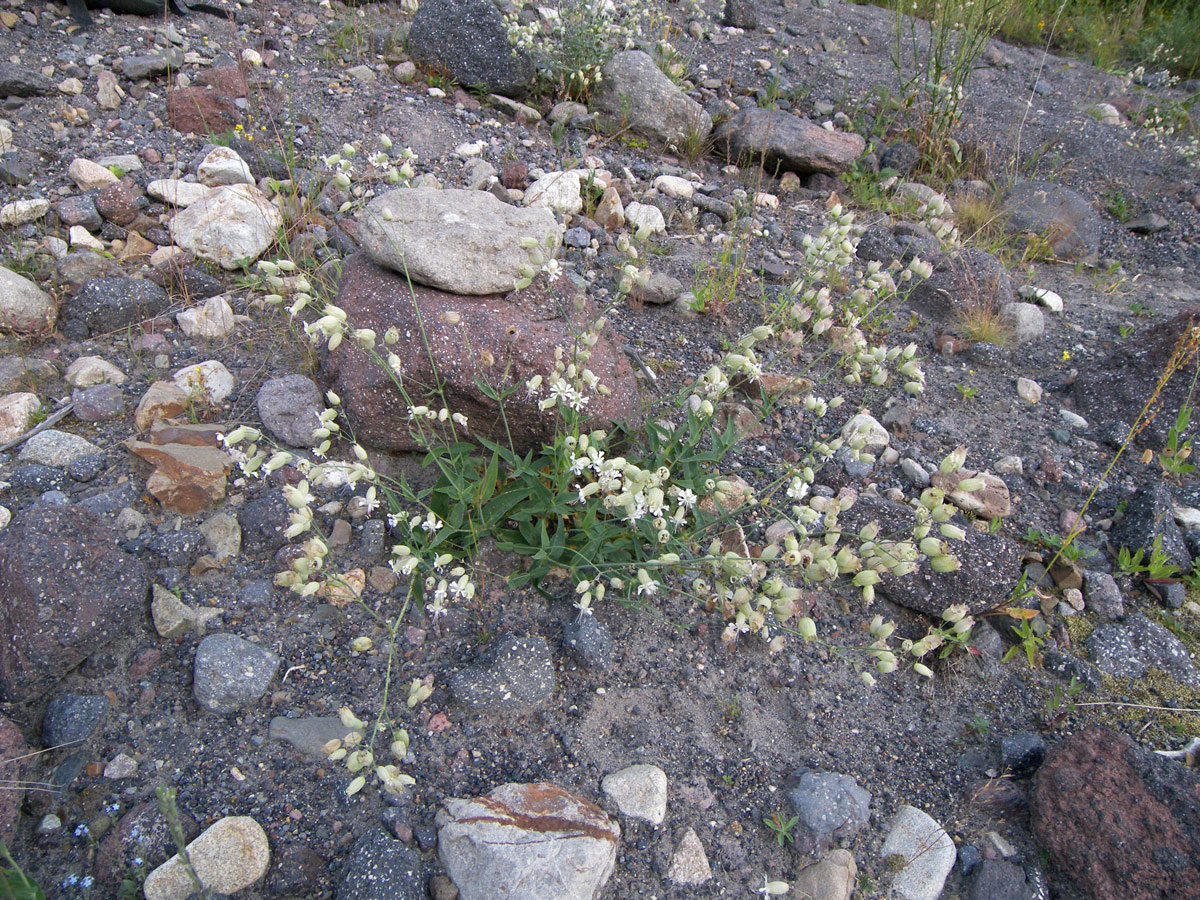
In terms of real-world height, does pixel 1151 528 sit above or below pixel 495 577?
above

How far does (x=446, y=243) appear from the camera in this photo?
A: 2988 millimetres

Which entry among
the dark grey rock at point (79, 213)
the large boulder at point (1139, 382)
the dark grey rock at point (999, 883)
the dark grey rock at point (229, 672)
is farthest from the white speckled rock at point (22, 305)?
the large boulder at point (1139, 382)

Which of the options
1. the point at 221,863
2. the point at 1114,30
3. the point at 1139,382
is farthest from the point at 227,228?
the point at 1114,30

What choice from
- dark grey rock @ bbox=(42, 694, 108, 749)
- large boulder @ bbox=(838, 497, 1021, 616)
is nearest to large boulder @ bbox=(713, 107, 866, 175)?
large boulder @ bbox=(838, 497, 1021, 616)

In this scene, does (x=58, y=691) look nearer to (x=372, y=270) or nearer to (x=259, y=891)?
(x=259, y=891)

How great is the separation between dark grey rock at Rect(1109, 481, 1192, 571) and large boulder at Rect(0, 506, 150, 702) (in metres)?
3.76

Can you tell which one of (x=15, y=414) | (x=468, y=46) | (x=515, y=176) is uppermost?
(x=468, y=46)

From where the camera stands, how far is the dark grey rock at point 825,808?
216 centimetres

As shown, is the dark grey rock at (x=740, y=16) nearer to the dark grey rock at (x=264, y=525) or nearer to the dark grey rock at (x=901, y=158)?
the dark grey rock at (x=901, y=158)

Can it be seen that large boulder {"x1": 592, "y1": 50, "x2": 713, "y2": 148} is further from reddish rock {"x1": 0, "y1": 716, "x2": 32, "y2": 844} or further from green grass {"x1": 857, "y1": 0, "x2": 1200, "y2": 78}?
reddish rock {"x1": 0, "y1": 716, "x2": 32, "y2": 844}

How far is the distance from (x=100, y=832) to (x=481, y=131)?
4.61 m

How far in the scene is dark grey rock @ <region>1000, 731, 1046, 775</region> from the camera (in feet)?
7.76

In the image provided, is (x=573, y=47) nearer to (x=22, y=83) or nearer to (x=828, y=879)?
(x=22, y=83)

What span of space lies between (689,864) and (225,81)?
5.20 m
